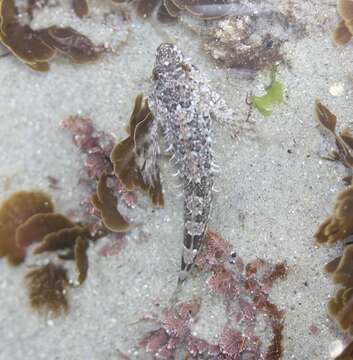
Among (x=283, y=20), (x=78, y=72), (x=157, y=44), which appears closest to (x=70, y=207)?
(x=78, y=72)

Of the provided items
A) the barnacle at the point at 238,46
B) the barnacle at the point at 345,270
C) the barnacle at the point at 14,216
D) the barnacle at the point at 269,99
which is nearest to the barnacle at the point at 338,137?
the barnacle at the point at 269,99

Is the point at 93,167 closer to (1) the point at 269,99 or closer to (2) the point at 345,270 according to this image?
(1) the point at 269,99

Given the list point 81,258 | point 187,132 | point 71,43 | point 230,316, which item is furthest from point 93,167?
point 230,316

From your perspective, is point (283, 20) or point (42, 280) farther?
point (283, 20)

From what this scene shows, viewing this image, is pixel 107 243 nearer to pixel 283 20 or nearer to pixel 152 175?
pixel 152 175

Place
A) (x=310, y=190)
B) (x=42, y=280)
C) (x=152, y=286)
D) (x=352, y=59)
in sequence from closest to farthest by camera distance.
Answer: (x=42, y=280)
(x=152, y=286)
(x=310, y=190)
(x=352, y=59)

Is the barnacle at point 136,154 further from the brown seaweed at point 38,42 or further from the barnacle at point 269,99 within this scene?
the barnacle at point 269,99

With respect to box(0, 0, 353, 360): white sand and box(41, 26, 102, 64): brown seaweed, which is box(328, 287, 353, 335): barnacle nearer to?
box(0, 0, 353, 360): white sand
